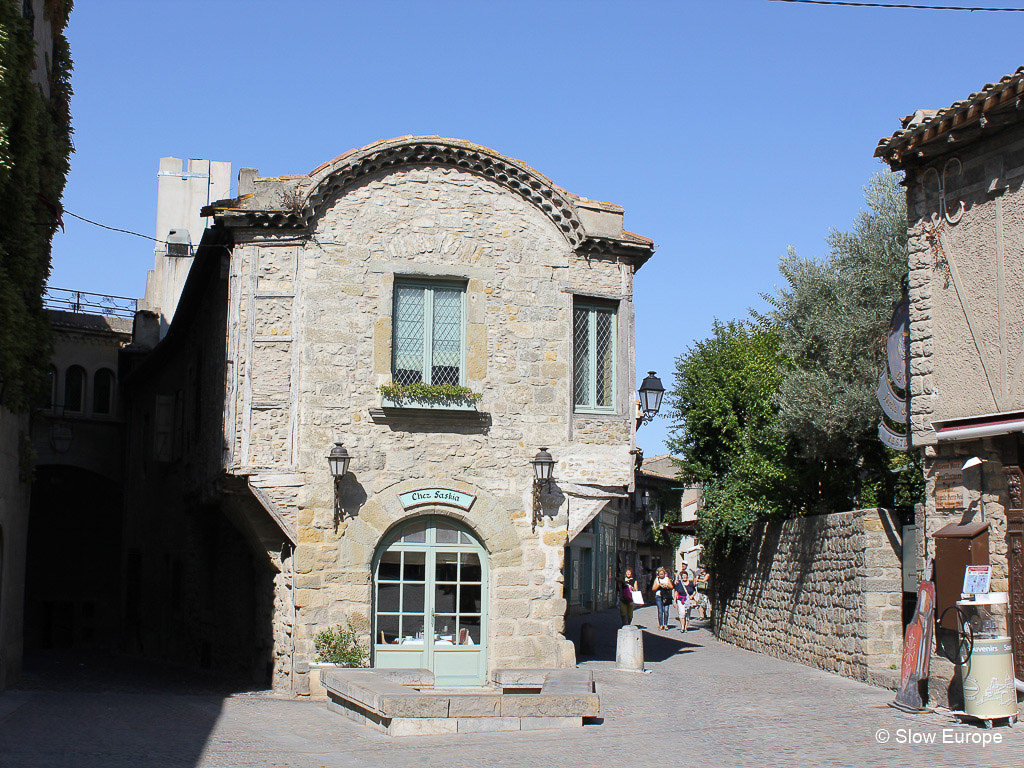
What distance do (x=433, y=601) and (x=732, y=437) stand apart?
8.97 metres

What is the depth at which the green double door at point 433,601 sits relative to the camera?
14016 millimetres

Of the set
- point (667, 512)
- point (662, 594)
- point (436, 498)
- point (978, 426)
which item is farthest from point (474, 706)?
point (667, 512)

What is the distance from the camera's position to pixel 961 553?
10898 millimetres

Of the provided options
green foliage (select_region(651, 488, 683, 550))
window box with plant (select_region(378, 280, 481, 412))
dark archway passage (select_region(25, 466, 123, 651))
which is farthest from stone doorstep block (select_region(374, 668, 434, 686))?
dark archway passage (select_region(25, 466, 123, 651))

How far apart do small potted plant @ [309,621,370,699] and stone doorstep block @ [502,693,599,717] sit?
3653 mm

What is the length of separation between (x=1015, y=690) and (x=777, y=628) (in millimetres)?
8482

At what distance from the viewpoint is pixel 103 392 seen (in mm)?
26438

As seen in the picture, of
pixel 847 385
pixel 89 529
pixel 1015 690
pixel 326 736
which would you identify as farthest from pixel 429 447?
pixel 89 529

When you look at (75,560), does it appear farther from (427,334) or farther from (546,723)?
(546,723)

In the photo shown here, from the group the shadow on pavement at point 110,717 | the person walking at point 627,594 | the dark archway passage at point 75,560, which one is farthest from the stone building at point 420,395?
the dark archway passage at point 75,560

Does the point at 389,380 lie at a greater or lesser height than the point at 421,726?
greater

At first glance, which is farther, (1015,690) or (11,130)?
(11,130)

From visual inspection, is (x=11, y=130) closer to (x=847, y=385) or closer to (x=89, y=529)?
(x=847, y=385)

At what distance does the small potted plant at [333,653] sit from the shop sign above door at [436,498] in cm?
174
